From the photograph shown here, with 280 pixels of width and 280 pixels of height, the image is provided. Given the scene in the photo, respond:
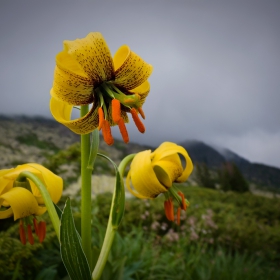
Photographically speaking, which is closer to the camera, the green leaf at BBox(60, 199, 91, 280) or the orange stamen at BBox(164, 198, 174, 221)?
the green leaf at BBox(60, 199, 91, 280)

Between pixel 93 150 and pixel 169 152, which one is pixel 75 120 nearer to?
pixel 93 150

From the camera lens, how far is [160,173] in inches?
25.3

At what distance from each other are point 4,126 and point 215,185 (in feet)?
13.9

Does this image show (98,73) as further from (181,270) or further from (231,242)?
(231,242)

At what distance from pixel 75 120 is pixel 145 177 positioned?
18cm

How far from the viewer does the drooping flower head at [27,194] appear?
56cm

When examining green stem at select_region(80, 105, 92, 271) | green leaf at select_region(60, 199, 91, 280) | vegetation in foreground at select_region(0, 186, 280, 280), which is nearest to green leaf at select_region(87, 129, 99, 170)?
green stem at select_region(80, 105, 92, 271)

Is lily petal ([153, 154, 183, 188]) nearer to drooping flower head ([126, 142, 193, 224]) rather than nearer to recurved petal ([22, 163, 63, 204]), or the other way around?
drooping flower head ([126, 142, 193, 224])

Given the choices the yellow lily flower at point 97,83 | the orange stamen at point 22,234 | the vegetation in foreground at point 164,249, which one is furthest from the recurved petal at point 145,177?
the vegetation in foreground at point 164,249

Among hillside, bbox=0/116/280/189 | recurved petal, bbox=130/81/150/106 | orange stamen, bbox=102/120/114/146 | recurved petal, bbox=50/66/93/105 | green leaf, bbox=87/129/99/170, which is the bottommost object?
hillside, bbox=0/116/280/189

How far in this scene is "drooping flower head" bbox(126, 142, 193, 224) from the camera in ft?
2.00

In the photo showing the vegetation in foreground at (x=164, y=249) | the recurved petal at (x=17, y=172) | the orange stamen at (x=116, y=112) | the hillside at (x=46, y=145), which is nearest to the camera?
the orange stamen at (x=116, y=112)

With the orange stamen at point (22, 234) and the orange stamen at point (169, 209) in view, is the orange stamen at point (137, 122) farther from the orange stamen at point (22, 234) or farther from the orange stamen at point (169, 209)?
the orange stamen at point (22, 234)

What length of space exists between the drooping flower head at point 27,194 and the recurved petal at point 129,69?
8.9 inches
